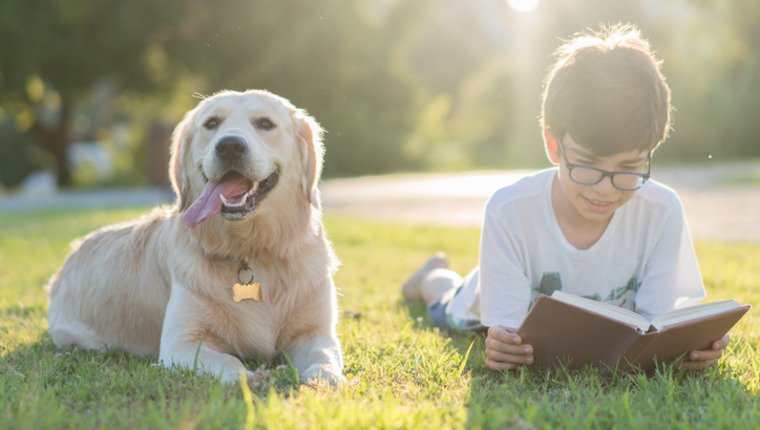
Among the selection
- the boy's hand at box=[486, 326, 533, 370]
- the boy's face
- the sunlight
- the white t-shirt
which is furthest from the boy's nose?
the sunlight

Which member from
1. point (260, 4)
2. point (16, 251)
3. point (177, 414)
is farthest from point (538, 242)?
point (260, 4)

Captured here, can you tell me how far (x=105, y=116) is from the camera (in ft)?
104

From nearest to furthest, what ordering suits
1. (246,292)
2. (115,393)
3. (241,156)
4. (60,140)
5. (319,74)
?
(115,393)
(241,156)
(246,292)
(319,74)
(60,140)

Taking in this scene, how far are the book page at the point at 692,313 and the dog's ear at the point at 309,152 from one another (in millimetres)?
1731

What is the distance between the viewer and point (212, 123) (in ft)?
12.9

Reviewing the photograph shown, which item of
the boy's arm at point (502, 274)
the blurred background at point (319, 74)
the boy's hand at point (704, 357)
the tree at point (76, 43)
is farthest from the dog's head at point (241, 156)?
the tree at point (76, 43)

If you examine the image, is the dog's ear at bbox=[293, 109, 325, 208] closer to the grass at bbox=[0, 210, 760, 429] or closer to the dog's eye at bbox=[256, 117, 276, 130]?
the dog's eye at bbox=[256, 117, 276, 130]

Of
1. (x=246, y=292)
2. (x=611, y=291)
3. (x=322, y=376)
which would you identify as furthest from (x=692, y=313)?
(x=246, y=292)

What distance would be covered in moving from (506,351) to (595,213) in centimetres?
72

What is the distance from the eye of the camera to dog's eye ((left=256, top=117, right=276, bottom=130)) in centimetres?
391

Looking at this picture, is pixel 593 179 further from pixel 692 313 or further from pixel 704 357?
pixel 704 357

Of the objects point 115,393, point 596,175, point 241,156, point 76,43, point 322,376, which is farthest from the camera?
point 76,43

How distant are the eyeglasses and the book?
51 centimetres

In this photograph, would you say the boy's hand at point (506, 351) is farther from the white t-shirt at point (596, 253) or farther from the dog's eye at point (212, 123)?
the dog's eye at point (212, 123)
